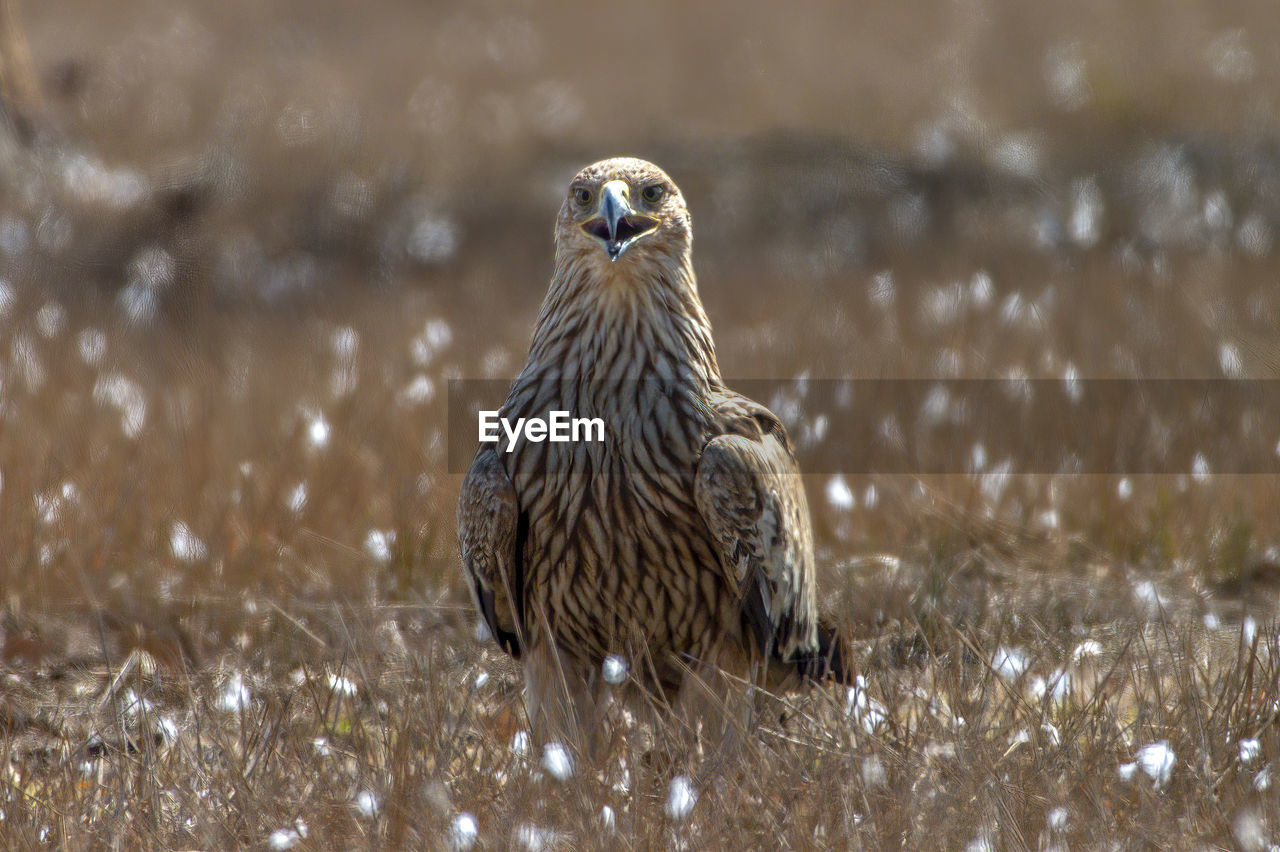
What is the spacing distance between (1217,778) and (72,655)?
3377 millimetres

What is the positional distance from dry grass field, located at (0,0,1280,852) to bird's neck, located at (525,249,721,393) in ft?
2.79

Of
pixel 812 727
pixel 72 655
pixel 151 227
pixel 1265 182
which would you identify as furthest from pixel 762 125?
pixel 812 727

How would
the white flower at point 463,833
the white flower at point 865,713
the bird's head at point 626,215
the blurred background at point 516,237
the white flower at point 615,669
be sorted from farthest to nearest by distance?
the blurred background at point 516,237 → the bird's head at point 626,215 → the white flower at point 615,669 → the white flower at point 865,713 → the white flower at point 463,833

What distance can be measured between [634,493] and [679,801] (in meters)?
1.07

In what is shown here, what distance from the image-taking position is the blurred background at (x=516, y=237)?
5523 mm

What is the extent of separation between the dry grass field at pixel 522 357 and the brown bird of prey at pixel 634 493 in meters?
0.27

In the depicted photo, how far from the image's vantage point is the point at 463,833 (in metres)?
2.79

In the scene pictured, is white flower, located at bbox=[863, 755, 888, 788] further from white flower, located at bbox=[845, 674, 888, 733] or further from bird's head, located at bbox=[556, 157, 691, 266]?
bird's head, located at bbox=[556, 157, 691, 266]

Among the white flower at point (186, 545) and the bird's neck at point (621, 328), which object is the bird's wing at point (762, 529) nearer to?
the bird's neck at point (621, 328)

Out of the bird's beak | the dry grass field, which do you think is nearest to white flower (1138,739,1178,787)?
the dry grass field

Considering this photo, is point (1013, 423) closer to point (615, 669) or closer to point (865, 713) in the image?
point (865, 713)

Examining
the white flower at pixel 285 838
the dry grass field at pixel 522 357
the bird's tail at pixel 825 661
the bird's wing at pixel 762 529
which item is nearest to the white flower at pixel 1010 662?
the dry grass field at pixel 522 357

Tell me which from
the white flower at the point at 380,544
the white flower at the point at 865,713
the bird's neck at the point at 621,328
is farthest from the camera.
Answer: the white flower at the point at 380,544

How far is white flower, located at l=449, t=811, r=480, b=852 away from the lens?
9.06 ft
